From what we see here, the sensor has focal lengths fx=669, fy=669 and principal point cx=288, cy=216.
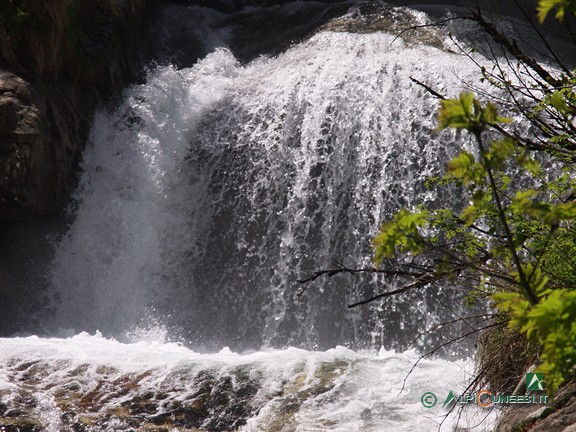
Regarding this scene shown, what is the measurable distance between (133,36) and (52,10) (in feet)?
7.80

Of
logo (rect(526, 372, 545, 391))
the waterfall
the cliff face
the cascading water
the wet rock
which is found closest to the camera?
the wet rock

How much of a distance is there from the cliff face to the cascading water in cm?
45

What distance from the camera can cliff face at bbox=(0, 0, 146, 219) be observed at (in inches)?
290

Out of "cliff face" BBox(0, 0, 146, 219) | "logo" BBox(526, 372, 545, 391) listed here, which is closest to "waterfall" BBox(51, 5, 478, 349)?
"cliff face" BBox(0, 0, 146, 219)

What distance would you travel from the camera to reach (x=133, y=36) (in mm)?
10477

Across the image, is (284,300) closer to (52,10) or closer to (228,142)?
(228,142)

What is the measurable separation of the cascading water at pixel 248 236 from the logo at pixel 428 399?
0.37ft

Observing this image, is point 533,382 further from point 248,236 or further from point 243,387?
point 248,236

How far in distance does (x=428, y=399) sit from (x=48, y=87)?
6036mm

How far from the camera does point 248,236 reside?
788 cm

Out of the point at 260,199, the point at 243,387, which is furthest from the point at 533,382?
the point at 260,199

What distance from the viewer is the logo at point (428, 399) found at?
4.64 metres

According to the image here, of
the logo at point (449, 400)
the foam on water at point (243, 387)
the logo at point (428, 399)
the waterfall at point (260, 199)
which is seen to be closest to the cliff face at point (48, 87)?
the waterfall at point (260, 199)

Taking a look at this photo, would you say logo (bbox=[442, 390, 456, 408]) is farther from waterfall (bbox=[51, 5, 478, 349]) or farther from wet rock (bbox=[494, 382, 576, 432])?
waterfall (bbox=[51, 5, 478, 349])
